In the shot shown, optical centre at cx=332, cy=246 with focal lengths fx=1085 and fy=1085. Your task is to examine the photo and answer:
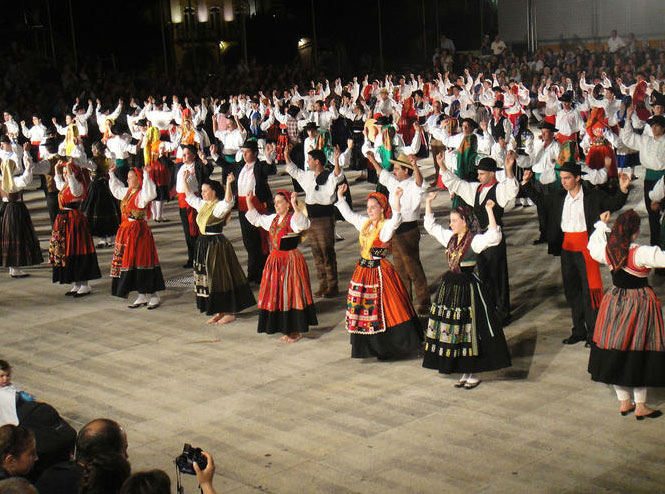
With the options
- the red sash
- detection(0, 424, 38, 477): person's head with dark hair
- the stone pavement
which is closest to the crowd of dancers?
the red sash

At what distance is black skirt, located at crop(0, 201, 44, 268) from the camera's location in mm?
11328

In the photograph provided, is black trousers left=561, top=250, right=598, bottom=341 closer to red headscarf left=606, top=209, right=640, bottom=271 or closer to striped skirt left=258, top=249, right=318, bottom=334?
red headscarf left=606, top=209, right=640, bottom=271

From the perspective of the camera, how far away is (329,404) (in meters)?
6.88

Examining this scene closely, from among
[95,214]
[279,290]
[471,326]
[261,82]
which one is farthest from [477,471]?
[261,82]

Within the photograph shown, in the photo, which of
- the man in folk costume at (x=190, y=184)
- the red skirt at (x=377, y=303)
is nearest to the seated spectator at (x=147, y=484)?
the red skirt at (x=377, y=303)

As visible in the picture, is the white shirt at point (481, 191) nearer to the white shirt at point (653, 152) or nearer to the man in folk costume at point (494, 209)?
the man in folk costume at point (494, 209)

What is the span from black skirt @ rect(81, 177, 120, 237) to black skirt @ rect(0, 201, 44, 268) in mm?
824

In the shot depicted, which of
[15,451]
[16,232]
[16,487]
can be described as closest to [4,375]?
[15,451]

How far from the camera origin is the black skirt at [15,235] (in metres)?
11.3

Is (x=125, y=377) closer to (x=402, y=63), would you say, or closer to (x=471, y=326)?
(x=471, y=326)

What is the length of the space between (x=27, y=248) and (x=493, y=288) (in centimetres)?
536

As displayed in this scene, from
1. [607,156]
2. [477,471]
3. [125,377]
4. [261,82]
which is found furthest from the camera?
[261,82]

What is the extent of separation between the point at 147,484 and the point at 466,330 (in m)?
3.74

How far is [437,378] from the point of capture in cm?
727
